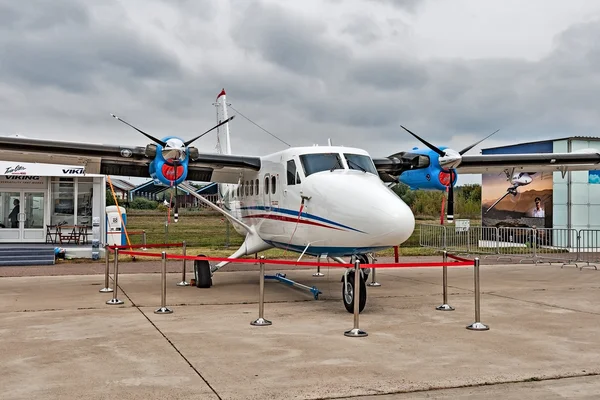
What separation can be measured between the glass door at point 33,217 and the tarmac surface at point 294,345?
9.93 meters

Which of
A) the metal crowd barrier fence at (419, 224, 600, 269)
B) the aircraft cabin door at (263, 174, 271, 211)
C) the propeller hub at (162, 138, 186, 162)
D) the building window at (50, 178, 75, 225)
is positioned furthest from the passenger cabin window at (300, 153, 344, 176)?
the building window at (50, 178, 75, 225)

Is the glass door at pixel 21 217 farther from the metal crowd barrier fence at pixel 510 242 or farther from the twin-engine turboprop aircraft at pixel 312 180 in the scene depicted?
the metal crowd barrier fence at pixel 510 242

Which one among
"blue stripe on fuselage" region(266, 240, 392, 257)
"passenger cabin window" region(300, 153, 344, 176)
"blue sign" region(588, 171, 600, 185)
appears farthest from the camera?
"blue sign" region(588, 171, 600, 185)

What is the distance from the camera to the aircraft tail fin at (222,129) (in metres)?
19.7

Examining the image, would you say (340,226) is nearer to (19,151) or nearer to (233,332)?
(233,332)

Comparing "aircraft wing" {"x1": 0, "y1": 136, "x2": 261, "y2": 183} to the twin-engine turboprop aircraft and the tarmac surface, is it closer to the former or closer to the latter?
the twin-engine turboprop aircraft

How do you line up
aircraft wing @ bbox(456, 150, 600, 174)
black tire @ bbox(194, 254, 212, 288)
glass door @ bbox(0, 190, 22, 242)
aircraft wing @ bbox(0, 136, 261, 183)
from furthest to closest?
glass door @ bbox(0, 190, 22, 242), aircraft wing @ bbox(456, 150, 600, 174), black tire @ bbox(194, 254, 212, 288), aircraft wing @ bbox(0, 136, 261, 183)

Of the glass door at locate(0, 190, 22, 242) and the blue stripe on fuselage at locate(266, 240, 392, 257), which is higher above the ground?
the glass door at locate(0, 190, 22, 242)

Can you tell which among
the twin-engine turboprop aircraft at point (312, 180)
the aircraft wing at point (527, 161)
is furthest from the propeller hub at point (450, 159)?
the aircraft wing at point (527, 161)

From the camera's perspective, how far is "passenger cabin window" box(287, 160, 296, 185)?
10955 millimetres

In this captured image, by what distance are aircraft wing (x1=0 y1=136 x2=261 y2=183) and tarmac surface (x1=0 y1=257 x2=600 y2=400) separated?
117 inches

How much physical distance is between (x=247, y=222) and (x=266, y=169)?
5.82 feet

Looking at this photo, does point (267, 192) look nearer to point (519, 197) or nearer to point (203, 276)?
point (203, 276)

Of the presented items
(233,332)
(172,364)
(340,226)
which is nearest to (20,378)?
(172,364)
